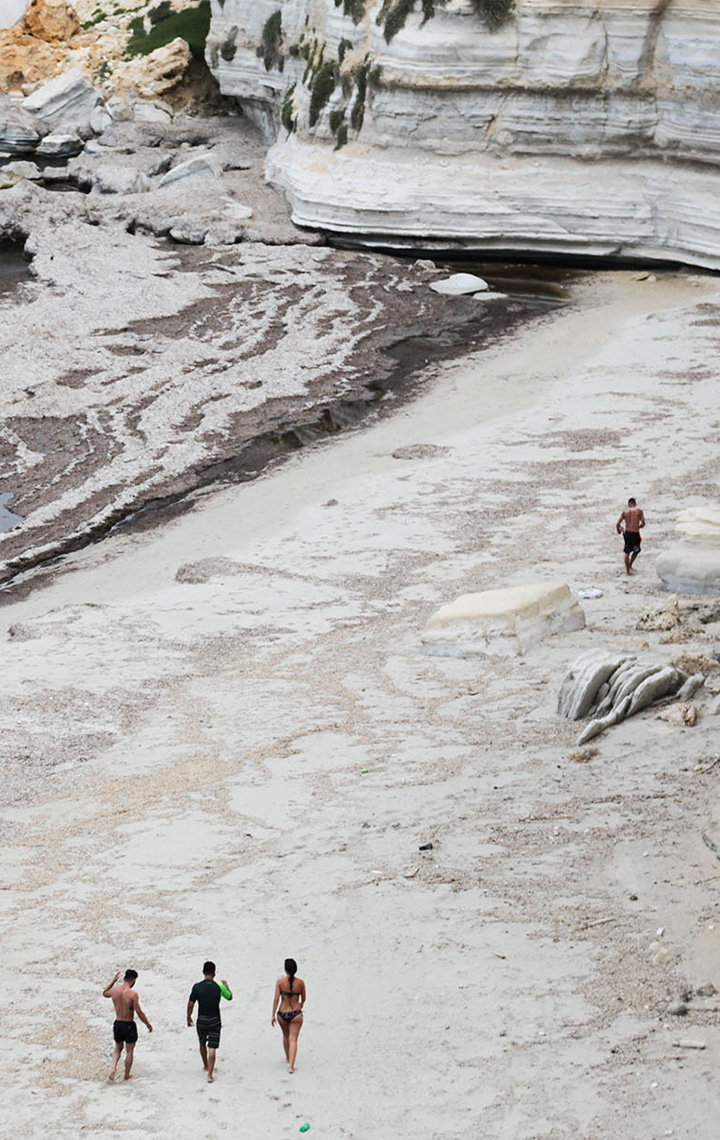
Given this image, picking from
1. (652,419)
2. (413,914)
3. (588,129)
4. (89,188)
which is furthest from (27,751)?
(89,188)

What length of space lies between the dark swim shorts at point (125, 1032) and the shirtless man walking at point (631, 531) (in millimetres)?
11989

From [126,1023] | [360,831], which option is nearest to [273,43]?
[360,831]

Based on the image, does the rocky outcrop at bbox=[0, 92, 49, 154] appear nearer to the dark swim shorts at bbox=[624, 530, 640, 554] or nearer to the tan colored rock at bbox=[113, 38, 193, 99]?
the tan colored rock at bbox=[113, 38, 193, 99]

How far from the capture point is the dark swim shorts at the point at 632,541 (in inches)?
807

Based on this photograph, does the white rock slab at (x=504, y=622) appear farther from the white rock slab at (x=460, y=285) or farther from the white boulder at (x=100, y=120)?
the white boulder at (x=100, y=120)

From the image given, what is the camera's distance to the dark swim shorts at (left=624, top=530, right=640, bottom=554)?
20500mm

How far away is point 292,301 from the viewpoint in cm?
3800

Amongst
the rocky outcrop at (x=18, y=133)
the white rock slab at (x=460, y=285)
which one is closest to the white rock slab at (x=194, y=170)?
the rocky outcrop at (x=18, y=133)

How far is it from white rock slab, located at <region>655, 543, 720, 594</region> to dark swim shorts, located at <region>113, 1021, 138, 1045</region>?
11350mm

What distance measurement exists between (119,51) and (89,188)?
16.2 metres

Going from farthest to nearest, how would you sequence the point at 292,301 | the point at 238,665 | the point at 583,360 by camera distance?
the point at 292,301 → the point at 583,360 → the point at 238,665

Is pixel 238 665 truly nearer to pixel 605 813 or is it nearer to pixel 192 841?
pixel 192 841

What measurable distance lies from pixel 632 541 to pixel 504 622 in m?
3.30

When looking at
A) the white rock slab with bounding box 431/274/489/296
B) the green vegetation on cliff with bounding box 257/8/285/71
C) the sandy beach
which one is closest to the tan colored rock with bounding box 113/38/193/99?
the green vegetation on cliff with bounding box 257/8/285/71
